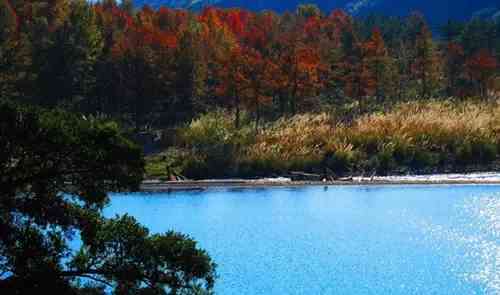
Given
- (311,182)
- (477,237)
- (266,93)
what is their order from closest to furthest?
(477,237)
(311,182)
(266,93)

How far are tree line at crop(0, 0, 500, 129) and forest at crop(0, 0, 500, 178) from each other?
0.09 meters

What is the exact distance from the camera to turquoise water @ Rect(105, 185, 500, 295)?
2558 cm

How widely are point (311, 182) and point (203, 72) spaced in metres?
18.5

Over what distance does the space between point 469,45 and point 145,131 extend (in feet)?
87.8

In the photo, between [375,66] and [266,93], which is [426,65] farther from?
[266,93]

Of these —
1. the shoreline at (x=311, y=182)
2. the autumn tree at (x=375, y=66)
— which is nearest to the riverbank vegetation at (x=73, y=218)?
the shoreline at (x=311, y=182)

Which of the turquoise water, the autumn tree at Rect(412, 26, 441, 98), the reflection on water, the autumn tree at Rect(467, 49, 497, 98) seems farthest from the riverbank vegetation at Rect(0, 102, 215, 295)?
the autumn tree at Rect(412, 26, 441, 98)

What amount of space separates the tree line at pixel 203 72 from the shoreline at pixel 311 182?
44.2 ft

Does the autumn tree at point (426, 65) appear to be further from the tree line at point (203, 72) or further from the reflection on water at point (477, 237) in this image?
the reflection on water at point (477, 237)

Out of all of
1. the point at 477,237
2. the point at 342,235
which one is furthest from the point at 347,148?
the point at 477,237

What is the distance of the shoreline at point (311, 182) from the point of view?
145ft

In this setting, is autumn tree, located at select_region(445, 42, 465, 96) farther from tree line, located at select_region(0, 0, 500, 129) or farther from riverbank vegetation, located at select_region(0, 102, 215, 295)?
riverbank vegetation, located at select_region(0, 102, 215, 295)

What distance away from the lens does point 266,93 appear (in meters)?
61.0

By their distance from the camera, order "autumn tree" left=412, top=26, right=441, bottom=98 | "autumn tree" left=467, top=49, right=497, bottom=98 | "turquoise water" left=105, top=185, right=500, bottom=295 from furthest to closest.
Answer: "autumn tree" left=412, top=26, right=441, bottom=98 → "autumn tree" left=467, top=49, right=497, bottom=98 → "turquoise water" left=105, top=185, right=500, bottom=295
